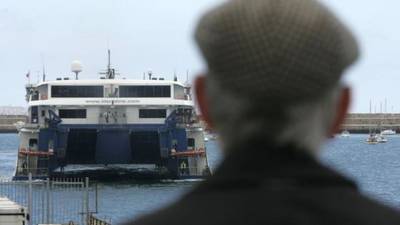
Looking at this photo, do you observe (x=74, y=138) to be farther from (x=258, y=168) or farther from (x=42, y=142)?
(x=258, y=168)

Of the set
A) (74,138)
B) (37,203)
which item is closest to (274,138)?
(37,203)

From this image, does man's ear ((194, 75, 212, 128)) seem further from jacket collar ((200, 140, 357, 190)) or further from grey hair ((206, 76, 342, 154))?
jacket collar ((200, 140, 357, 190))

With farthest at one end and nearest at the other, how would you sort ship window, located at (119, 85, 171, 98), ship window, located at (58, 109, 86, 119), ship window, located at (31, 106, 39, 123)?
1. ship window, located at (31, 106, 39, 123)
2. ship window, located at (119, 85, 171, 98)
3. ship window, located at (58, 109, 86, 119)

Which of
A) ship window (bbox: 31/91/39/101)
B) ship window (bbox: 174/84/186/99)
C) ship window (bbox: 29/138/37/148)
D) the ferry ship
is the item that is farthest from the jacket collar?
ship window (bbox: 31/91/39/101)

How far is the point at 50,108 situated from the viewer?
46656 mm

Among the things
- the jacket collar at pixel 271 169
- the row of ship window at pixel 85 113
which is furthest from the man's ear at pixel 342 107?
the row of ship window at pixel 85 113

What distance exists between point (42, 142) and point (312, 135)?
147 feet

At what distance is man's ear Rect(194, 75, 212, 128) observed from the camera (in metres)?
2.15

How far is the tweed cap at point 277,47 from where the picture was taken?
78.0 inches

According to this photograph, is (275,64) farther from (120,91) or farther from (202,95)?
(120,91)

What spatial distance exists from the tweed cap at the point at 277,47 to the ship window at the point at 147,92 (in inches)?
1769

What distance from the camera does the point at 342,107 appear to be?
215 cm

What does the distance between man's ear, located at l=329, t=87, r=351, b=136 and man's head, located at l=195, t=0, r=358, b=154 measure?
53 mm

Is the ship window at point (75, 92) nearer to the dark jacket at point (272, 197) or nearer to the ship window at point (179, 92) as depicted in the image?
the ship window at point (179, 92)
